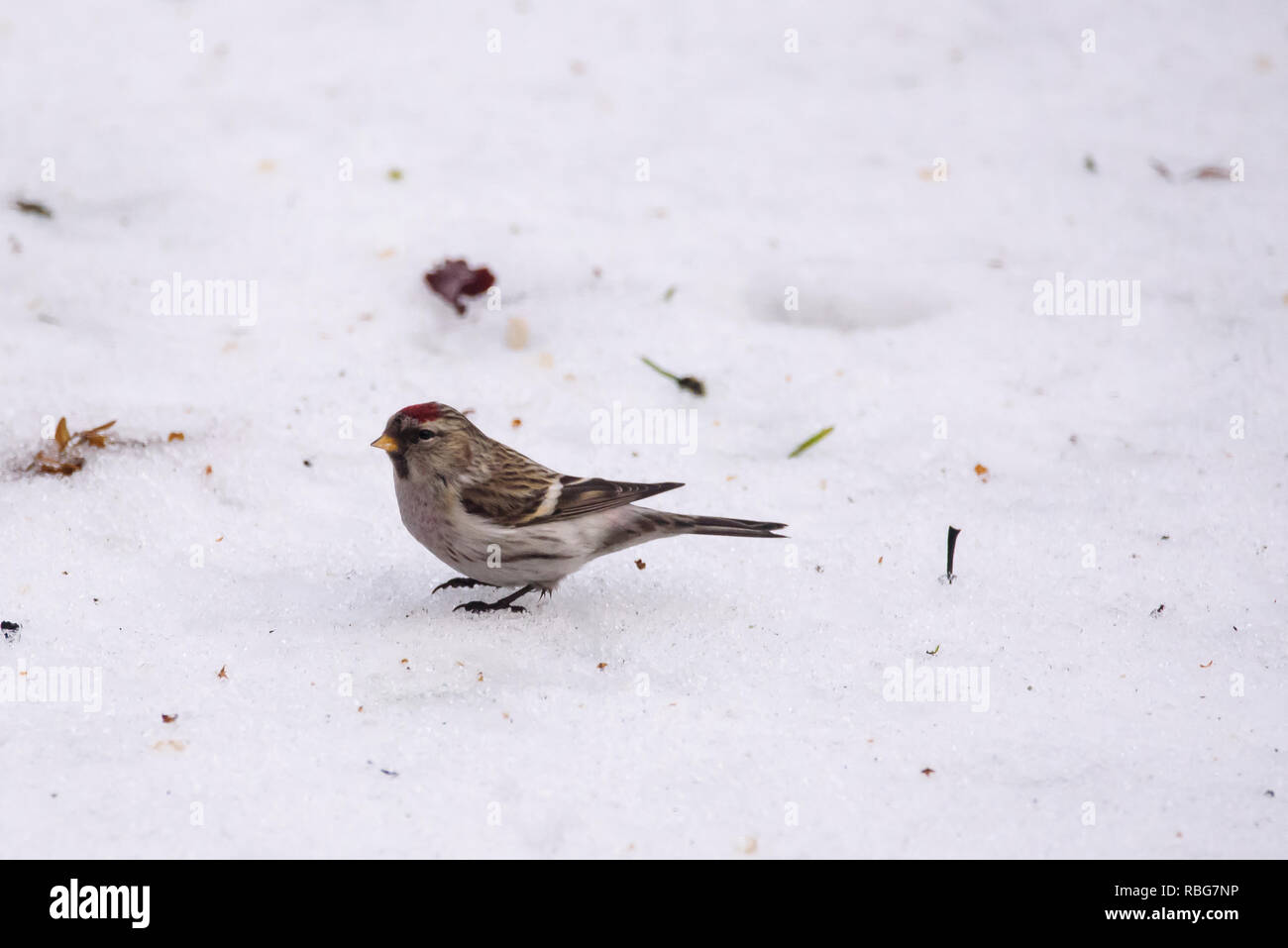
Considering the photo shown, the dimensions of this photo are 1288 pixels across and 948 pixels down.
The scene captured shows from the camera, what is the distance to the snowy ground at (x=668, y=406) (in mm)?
3168

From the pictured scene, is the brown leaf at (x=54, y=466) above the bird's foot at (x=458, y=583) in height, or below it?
above

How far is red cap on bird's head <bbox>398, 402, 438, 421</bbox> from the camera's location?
3.86 meters

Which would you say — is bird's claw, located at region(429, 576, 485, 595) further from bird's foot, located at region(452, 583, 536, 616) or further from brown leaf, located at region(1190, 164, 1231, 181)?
brown leaf, located at region(1190, 164, 1231, 181)

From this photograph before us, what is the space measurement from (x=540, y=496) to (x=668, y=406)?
4.31 feet

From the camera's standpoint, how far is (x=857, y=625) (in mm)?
3934

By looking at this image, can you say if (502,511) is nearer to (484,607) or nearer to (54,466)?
(484,607)

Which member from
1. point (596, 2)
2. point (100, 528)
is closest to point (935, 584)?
point (100, 528)

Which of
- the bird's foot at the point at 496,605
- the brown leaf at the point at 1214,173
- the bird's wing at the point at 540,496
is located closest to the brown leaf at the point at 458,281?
the bird's wing at the point at 540,496

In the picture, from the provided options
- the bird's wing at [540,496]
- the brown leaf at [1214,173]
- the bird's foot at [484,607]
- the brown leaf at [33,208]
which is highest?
the brown leaf at [1214,173]

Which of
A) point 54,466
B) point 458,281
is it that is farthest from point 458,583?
point 458,281

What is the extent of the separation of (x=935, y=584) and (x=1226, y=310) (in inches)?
98.5

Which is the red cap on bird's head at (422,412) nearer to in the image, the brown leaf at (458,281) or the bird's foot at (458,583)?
the bird's foot at (458,583)

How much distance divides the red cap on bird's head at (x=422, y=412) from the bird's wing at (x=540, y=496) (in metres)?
0.27

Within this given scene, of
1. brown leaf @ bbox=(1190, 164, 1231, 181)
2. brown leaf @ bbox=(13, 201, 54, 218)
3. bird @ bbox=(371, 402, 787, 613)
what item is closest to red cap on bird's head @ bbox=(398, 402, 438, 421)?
bird @ bbox=(371, 402, 787, 613)
